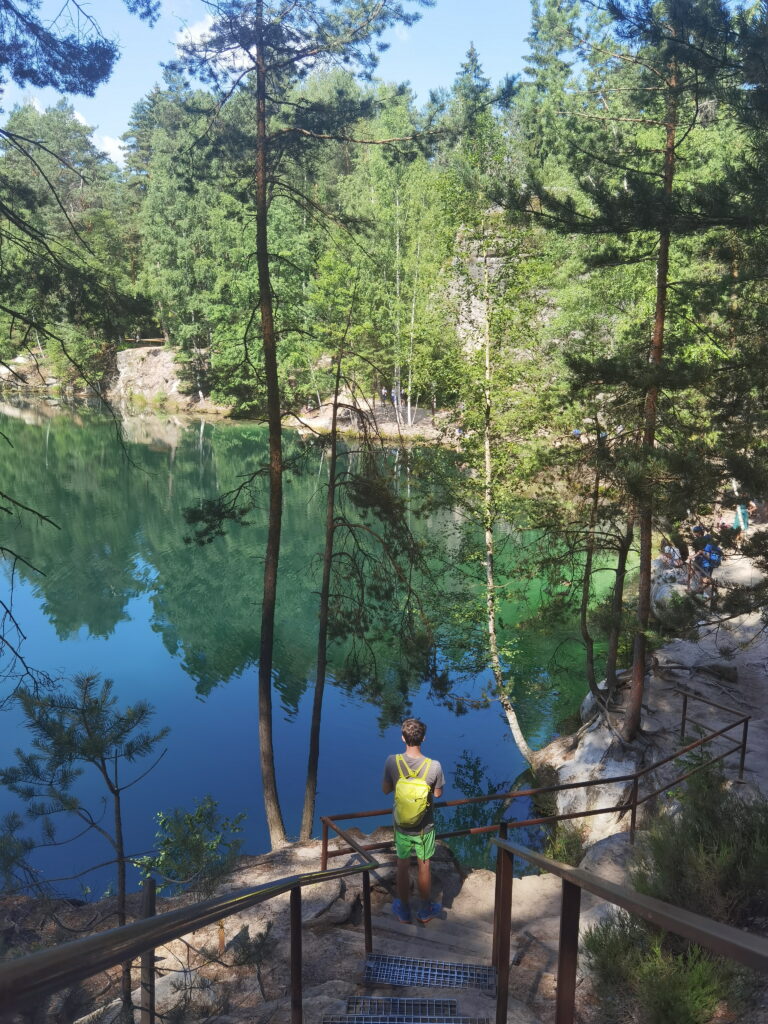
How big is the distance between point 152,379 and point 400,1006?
178 ft

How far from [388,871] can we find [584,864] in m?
1.67

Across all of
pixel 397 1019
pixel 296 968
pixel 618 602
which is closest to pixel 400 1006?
pixel 397 1019

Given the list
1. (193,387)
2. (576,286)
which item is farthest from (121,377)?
(576,286)

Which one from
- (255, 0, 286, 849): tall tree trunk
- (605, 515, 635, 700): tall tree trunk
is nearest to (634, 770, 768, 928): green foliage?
(605, 515, 635, 700): tall tree trunk

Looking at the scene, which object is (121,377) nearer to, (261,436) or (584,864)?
(261,436)

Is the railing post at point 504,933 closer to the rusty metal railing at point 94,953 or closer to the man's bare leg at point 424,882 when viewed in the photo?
the rusty metal railing at point 94,953

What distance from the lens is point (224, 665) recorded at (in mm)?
18469

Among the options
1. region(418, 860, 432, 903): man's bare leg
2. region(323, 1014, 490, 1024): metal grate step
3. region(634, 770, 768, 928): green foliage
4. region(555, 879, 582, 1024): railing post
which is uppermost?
region(555, 879, 582, 1024): railing post

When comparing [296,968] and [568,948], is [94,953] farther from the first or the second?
[296,968]

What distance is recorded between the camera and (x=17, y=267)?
5559mm

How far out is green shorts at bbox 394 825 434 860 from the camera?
5793 millimetres

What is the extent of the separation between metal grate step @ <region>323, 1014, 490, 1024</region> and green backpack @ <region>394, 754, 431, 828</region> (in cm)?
199

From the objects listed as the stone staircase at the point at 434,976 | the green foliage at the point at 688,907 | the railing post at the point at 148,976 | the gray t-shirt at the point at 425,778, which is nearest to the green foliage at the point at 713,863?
the green foliage at the point at 688,907

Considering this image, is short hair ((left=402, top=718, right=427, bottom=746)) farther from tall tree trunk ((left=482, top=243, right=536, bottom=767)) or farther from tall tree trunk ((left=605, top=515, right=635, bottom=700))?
tall tree trunk ((left=482, top=243, right=536, bottom=767))
